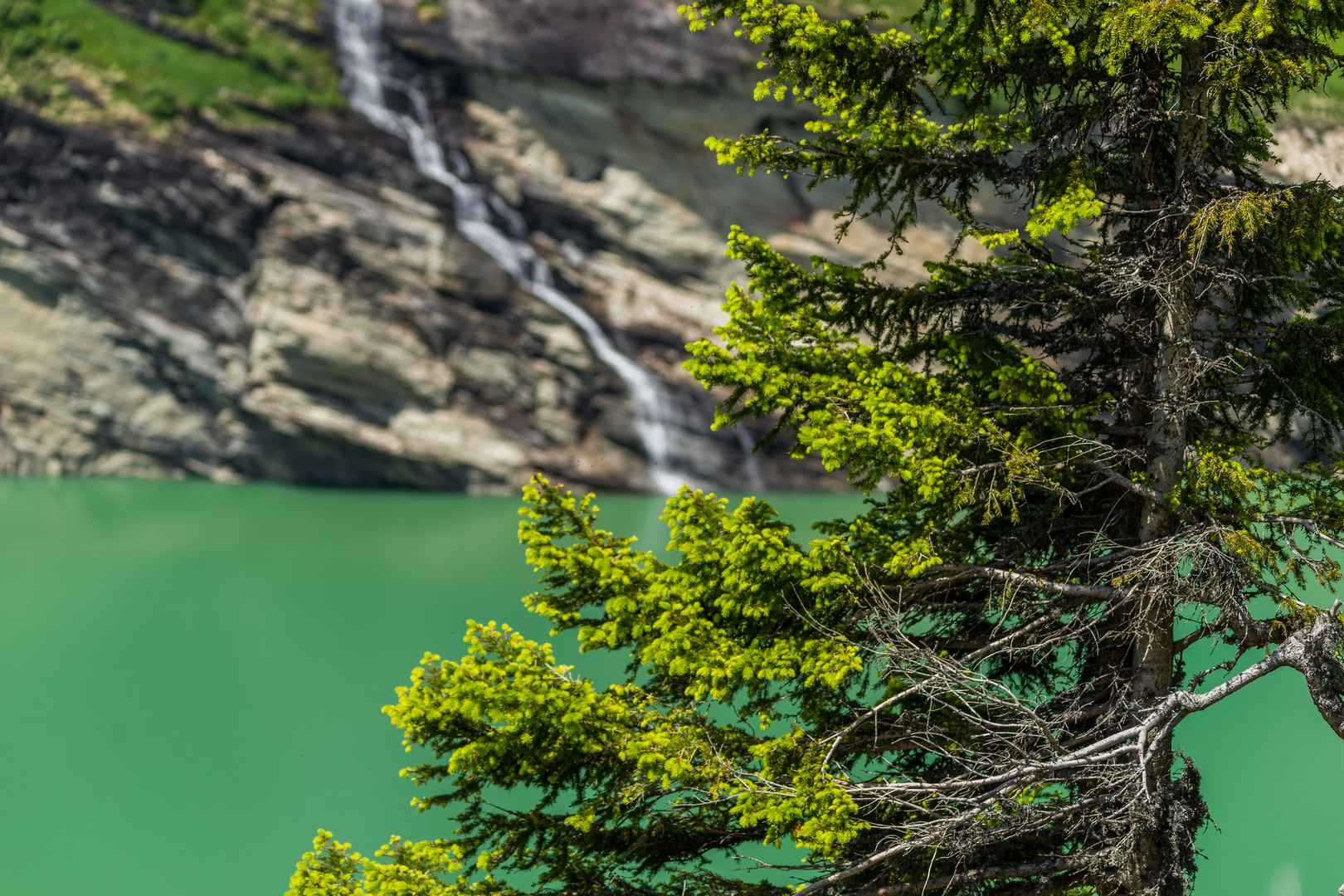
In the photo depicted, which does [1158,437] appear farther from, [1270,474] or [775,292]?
[775,292]

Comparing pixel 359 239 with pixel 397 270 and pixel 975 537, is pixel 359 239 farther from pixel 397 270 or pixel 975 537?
pixel 975 537

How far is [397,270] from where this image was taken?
29.1 meters

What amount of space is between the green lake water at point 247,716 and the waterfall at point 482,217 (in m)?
6.90

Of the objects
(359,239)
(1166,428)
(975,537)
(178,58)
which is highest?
(178,58)

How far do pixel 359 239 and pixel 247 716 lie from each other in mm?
19338

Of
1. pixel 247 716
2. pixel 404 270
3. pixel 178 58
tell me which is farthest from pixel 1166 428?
pixel 178 58

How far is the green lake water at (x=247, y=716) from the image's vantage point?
31.6 ft

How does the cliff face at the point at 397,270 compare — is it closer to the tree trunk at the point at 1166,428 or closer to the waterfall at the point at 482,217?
the waterfall at the point at 482,217

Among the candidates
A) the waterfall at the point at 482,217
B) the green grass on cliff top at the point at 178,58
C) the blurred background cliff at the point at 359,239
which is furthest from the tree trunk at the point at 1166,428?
the green grass on cliff top at the point at 178,58

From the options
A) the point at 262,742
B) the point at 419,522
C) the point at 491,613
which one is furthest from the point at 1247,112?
the point at 419,522

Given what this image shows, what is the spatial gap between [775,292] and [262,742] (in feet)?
33.1

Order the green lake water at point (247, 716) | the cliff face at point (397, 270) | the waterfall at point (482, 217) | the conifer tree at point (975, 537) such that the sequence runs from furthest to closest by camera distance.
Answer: the waterfall at point (482, 217) → the cliff face at point (397, 270) → the green lake water at point (247, 716) → the conifer tree at point (975, 537)

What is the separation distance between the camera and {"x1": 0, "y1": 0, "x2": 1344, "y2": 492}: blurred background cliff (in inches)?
1112

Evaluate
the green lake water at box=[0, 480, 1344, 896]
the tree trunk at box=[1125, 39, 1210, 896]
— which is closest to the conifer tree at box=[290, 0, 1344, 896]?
the tree trunk at box=[1125, 39, 1210, 896]
